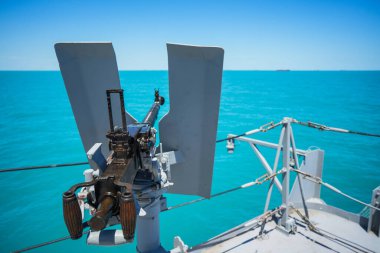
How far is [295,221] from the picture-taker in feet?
15.2

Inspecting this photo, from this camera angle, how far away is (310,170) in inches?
208

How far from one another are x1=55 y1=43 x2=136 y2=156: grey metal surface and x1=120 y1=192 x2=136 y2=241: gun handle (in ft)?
5.46

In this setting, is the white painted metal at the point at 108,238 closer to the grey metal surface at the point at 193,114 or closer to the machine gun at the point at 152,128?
the machine gun at the point at 152,128

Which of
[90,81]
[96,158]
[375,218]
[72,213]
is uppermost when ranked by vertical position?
[90,81]

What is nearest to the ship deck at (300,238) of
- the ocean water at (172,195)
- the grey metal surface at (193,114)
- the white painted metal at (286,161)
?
the white painted metal at (286,161)

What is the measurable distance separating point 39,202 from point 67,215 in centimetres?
1395

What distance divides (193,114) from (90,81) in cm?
121

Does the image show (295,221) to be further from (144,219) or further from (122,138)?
(122,138)

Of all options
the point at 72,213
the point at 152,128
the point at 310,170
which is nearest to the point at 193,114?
the point at 152,128

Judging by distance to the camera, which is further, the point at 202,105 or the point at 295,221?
the point at 295,221

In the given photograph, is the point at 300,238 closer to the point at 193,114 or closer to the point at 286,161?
the point at 286,161

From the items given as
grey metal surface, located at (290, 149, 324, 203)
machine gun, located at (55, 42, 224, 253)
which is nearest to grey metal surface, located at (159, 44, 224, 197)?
machine gun, located at (55, 42, 224, 253)

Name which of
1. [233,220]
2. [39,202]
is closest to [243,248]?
[233,220]

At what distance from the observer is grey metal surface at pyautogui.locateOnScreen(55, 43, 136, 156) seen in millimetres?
2375
